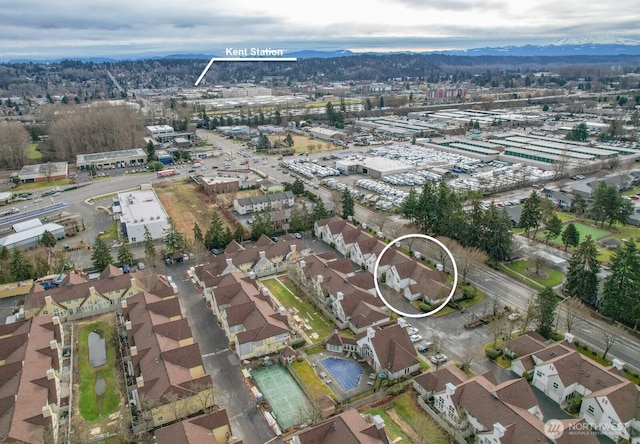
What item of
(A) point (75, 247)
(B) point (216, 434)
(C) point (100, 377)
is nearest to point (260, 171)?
(A) point (75, 247)

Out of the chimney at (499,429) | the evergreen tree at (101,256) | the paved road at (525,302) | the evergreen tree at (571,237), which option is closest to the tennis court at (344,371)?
the chimney at (499,429)

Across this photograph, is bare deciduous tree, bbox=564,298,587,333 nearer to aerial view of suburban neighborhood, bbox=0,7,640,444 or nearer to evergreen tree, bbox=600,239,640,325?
aerial view of suburban neighborhood, bbox=0,7,640,444

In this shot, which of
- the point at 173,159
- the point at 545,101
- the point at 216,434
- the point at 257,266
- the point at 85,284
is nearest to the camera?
the point at 216,434

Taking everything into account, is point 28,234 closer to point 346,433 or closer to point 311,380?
point 311,380

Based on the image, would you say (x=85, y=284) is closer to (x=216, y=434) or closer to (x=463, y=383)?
(x=216, y=434)

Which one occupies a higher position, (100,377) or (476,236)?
(476,236)

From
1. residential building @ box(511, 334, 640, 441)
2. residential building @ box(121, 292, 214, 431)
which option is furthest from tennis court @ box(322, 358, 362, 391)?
residential building @ box(511, 334, 640, 441)

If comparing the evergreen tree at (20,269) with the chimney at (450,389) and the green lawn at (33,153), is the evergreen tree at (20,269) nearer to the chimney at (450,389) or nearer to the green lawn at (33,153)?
the chimney at (450,389)
